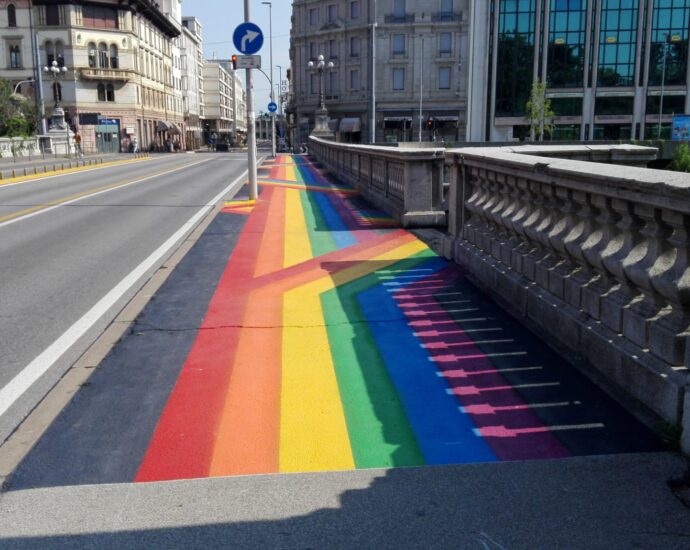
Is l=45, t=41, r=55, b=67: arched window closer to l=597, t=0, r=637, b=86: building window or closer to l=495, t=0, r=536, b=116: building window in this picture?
l=495, t=0, r=536, b=116: building window

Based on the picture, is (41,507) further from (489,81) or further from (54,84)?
(54,84)

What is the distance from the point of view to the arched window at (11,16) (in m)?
76.6

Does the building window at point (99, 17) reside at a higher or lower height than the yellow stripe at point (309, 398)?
higher

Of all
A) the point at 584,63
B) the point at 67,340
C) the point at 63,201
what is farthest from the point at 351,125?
the point at 67,340

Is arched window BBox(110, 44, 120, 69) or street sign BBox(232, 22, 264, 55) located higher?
arched window BBox(110, 44, 120, 69)

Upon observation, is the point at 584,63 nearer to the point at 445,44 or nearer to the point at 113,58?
the point at 445,44

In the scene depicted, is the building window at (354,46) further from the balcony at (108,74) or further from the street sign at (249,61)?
the street sign at (249,61)

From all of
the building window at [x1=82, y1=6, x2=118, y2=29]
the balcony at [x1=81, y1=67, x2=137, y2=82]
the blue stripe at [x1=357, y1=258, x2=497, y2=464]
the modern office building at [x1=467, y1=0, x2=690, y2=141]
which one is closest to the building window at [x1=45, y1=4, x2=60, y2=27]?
the building window at [x1=82, y1=6, x2=118, y2=29]

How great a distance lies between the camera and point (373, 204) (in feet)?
52.7

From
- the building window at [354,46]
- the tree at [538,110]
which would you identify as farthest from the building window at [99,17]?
the tree at [538,110]

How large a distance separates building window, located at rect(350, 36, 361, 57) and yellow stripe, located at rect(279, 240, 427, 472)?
252 ft

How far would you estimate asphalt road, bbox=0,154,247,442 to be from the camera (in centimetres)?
569

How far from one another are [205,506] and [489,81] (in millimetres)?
73545

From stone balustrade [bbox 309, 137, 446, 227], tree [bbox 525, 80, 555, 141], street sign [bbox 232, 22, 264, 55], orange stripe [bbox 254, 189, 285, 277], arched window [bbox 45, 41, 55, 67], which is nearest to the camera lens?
orange stripe [bbox 254, 189, 285, 277]
